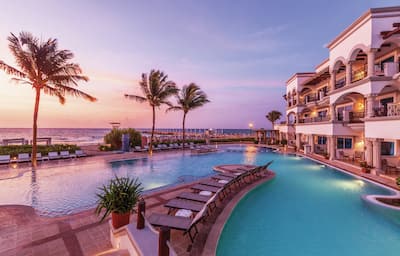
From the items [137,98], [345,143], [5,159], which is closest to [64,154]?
[5,159]

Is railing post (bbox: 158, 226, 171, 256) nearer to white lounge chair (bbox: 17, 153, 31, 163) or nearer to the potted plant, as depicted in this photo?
the potted plant

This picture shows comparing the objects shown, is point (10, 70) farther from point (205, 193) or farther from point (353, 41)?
point (353, 41)

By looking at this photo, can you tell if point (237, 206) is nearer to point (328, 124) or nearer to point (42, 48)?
point (328, 124)

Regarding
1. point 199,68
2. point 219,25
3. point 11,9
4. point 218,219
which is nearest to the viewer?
point 218,219

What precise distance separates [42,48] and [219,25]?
57.6 feet

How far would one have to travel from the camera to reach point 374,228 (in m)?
5.88

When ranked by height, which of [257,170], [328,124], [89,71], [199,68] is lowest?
[257,170]

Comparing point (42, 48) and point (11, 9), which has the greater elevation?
point (11, 9)

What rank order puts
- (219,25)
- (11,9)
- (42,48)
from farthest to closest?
1. (219,25)
2. (42,48)
3. (11,9)

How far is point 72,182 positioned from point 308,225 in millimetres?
11296

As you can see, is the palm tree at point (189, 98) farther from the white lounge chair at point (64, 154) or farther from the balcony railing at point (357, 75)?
the balcony railing at point (357, 75)

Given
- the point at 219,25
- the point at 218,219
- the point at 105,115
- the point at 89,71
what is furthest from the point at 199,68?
the point at 105,115

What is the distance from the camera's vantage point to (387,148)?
1641cm

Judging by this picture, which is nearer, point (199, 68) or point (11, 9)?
point (11, 9)
